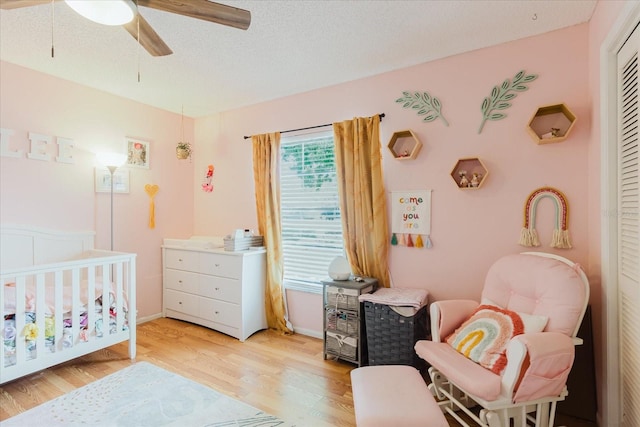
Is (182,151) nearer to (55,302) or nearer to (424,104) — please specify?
(55,302)

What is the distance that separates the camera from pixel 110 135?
3238 mm

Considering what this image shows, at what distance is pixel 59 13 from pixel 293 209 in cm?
220

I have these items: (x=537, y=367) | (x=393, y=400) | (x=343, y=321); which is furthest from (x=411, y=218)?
(x=393, y=400)

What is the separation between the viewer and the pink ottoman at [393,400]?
4.11 feet

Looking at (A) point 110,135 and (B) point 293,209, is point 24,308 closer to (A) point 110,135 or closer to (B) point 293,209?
(A) point 110,135

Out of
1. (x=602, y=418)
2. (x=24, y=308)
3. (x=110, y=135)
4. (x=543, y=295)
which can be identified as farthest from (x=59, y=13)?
(x=602, y=418)

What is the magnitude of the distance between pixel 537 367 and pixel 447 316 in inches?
22.5

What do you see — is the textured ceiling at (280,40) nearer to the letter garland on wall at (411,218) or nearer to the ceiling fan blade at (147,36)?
the ceiling fan blade at (147,36)

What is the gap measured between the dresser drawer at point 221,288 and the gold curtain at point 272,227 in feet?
1.12

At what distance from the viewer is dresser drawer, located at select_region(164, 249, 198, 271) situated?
3.39m

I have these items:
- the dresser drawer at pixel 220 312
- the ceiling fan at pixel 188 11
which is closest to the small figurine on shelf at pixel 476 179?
the ceiling fan at pixel 188 11

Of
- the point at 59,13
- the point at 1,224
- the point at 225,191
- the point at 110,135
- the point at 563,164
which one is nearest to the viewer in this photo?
the point at 59,13

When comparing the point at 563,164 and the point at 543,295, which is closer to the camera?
the point at 543,295

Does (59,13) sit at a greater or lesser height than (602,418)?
greater
